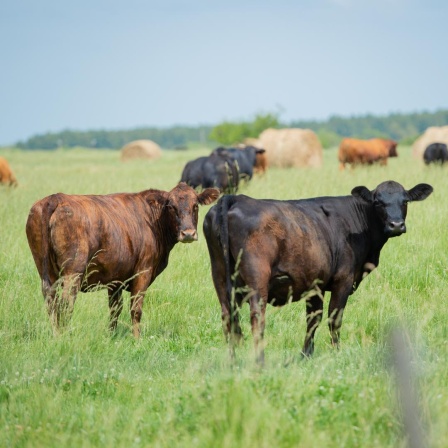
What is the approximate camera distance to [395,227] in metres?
7.25

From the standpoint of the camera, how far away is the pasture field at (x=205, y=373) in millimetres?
4574

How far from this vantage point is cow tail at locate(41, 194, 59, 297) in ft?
23.5

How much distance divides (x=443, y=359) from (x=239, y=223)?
191 cm

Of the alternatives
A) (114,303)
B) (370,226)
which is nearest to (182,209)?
(114,303)

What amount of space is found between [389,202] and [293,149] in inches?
1120

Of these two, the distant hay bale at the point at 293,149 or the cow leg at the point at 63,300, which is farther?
the distant hay bale at the point at 293,149

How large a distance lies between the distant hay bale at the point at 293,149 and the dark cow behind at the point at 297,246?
2817 cm

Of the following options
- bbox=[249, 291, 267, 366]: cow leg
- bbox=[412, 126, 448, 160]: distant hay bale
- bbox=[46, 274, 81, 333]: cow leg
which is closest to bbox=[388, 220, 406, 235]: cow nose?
bbox=[249, 291, 267, 366]: cow leg

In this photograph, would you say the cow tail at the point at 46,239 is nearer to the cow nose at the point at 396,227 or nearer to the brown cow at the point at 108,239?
the brown cow at the point at 108,239

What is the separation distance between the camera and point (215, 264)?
6828mm

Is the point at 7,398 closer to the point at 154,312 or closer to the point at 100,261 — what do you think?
the point at 100,261

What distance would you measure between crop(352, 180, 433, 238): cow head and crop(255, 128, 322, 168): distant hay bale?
92.3 feet

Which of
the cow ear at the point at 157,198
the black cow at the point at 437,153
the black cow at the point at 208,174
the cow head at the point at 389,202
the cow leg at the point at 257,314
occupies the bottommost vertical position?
the black cow at the point at 437,153

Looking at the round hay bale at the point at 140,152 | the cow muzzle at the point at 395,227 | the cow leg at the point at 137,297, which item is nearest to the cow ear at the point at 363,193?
the cow muzzle at the point at 395,227
